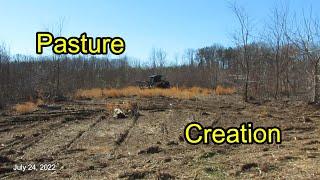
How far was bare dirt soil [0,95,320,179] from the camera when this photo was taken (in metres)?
6.21

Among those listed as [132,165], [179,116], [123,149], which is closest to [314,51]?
[179,116]

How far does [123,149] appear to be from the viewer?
8.74 m

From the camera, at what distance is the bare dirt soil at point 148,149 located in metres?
6.21

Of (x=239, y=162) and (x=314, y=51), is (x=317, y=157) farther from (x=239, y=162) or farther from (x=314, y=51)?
(x=314, y=51)

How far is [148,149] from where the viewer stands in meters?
8.26

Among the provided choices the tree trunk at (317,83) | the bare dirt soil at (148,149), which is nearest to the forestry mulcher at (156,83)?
the tree trunk at (317,83)

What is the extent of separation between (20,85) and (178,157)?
20.9 m
